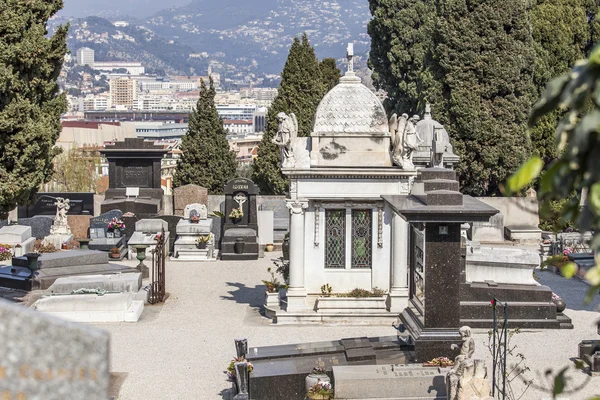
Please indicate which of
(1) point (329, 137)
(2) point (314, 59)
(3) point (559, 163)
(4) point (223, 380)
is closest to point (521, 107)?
(2) point (314, 59)

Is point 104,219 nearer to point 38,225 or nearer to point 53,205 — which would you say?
point 38,225

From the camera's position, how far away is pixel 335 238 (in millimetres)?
18297

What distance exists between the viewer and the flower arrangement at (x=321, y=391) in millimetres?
11875

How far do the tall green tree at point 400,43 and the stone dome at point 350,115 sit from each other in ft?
65.7

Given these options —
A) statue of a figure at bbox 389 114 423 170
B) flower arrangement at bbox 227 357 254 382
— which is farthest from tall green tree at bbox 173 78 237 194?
flower arrangement at bbox 227 357 254 382

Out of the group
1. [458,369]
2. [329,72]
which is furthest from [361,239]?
[329,72]

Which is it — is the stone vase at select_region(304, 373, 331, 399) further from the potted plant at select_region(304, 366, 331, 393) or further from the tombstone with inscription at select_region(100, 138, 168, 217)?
the tombstone with inscription at select_region(100, 138, 168, 217)

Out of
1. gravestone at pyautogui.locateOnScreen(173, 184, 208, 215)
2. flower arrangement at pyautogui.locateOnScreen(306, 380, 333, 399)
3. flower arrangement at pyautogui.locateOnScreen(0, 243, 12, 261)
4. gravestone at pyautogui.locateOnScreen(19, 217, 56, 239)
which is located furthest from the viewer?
gravestone at pyautogui.locateOnScreen(173, 184, 208, 215)

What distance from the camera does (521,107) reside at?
33938 mm

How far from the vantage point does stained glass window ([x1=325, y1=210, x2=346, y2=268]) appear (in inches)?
721

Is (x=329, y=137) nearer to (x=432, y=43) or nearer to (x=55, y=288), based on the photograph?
(x=55, y=288)

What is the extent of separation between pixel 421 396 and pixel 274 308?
6.65 m

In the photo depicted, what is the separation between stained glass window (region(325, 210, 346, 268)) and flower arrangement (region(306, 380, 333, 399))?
20.8 ft

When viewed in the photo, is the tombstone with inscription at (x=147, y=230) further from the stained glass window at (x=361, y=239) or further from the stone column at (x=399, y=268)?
the stone column at (x=399, y=268)
